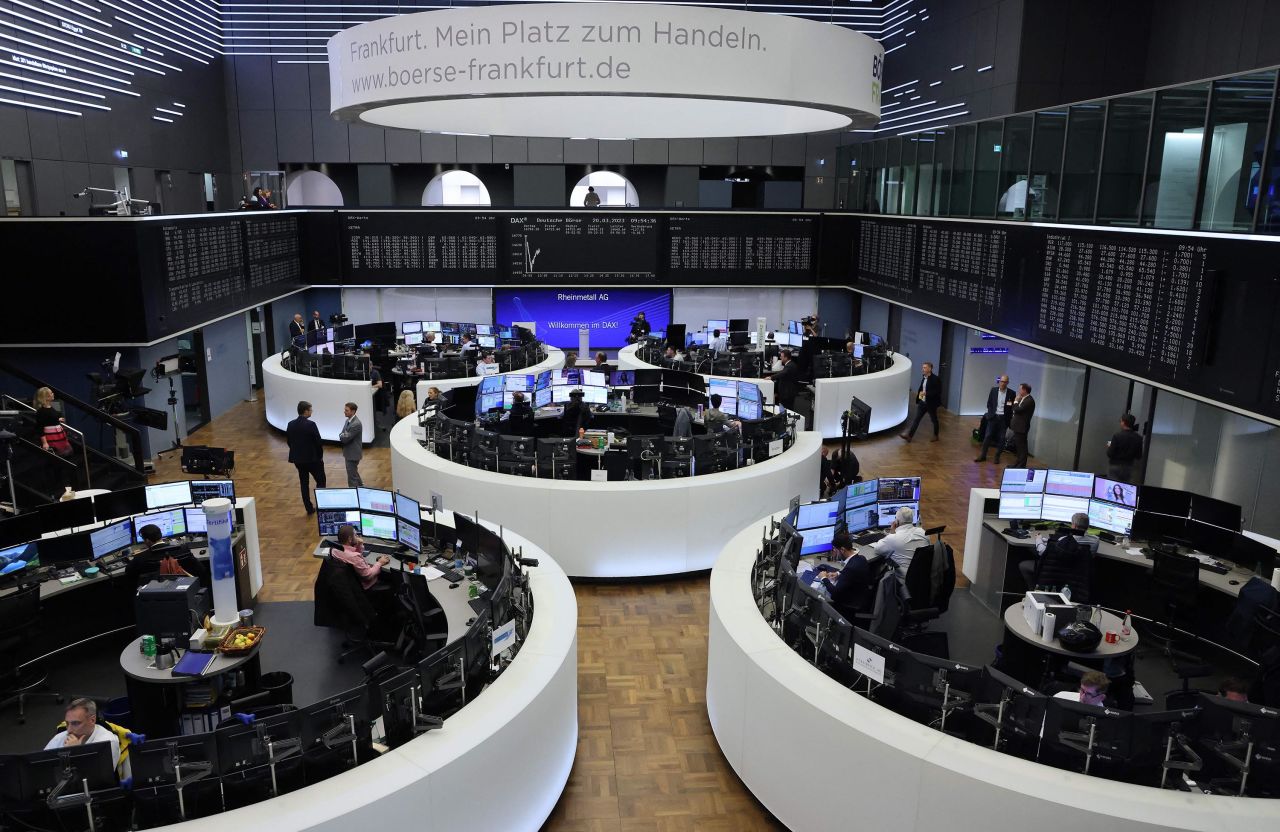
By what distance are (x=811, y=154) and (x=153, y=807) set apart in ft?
68.4

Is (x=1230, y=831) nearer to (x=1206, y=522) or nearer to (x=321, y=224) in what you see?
(x=1206, y=522)

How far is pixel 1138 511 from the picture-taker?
27.0ft

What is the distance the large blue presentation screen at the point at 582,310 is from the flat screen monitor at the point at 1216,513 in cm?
1362

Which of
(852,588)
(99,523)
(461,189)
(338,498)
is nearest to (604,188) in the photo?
(461,189)

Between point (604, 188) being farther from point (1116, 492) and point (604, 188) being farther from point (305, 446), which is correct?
point (1116, 492)

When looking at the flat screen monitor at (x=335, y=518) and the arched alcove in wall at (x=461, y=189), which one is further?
the arched alcove in wall at (x=461, y=189)

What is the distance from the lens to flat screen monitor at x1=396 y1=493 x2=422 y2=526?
7.77 m

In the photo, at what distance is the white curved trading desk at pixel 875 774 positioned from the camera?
433 cm

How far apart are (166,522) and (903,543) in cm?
646

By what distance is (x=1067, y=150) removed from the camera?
1066 centimetres

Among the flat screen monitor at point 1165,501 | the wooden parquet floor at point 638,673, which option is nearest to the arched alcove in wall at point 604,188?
the wooden parquet floor at point 638,673

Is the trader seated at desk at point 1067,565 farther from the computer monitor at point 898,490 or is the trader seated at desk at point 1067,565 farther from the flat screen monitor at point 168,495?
the flat screen monitor at point 168,495

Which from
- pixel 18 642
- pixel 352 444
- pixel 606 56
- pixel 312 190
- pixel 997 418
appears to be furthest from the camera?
pixel 312 190

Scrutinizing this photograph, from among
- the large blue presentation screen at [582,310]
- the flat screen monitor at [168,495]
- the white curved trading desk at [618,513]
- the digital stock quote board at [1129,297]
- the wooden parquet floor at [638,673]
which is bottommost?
the wooden parquet floor at [638,673]
